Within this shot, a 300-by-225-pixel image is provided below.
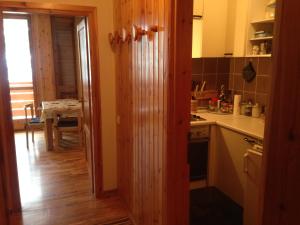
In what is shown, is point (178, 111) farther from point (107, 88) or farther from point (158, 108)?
point (107, 88)

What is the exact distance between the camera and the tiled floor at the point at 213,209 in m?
2.58

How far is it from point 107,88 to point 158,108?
4.20 ft

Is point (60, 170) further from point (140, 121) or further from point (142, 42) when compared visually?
point (142, 42)

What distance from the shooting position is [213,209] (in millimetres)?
2803

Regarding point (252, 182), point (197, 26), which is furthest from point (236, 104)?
point (252, 182)

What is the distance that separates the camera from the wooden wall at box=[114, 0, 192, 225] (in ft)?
5.31

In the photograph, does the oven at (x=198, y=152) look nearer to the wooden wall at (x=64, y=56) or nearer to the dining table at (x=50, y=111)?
the dining table at (x=50, y=111)

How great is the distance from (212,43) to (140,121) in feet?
4.73

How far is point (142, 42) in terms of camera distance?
2.07 metres

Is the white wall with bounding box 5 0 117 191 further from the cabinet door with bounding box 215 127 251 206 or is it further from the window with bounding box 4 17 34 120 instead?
the window with bounding box 4 17 34 120

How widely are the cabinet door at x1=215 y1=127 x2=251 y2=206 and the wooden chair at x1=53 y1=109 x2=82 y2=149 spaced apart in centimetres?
265

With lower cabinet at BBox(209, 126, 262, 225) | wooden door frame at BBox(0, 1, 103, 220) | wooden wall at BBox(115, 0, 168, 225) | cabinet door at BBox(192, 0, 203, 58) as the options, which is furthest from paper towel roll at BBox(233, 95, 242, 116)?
wooden door frame at BBox(0, 1, 103, 220)

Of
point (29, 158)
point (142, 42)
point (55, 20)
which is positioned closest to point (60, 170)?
point (29, 158)

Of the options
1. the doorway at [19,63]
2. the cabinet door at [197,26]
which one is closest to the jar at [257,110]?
the cabinet door at [197,26]
